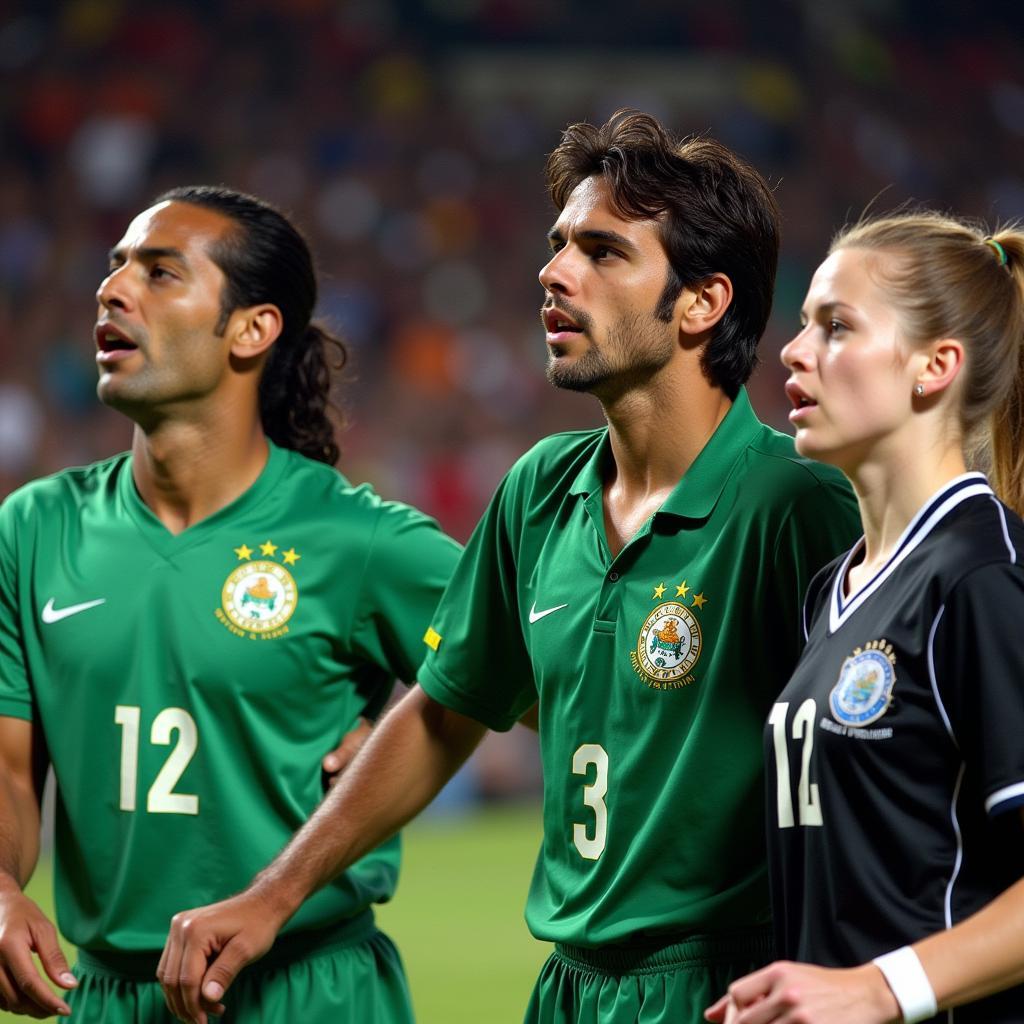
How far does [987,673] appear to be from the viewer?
6.94ft

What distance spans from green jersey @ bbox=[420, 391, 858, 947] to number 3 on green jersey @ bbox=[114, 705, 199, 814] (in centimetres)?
80

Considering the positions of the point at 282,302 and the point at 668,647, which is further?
the point at 282,302

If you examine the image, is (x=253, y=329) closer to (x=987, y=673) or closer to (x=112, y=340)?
(x=112, y=340)

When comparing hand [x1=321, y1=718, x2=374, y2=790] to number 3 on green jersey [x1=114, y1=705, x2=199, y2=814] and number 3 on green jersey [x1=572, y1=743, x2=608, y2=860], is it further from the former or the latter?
number 3 on green jersey [x1=572, y1=743, x2=608, y2=860]

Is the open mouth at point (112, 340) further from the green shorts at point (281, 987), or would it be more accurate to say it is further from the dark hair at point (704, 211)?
the green shorts at point (281, 987)

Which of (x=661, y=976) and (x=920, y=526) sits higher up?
(x=920, y=526)

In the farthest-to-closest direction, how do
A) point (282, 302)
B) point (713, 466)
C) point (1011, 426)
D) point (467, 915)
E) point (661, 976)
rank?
point (467, 915) < point (282, 302) < point (713, 466) < point (661, 976) < point (1011, 426)

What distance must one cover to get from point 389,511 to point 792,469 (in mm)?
1121

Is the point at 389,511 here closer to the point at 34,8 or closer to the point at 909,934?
the point at 909,934

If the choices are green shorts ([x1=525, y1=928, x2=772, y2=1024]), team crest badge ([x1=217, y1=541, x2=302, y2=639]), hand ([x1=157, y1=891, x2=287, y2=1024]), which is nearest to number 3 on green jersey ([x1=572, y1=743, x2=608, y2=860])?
green shorts ([x1=525, y1=928, x2=772, y2=1024])

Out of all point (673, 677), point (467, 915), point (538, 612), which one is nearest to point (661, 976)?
point (673, 677)

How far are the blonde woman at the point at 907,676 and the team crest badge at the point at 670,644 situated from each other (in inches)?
10.2

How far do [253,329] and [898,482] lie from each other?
6.00ft

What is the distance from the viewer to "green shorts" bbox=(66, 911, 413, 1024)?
3359 millimetres
